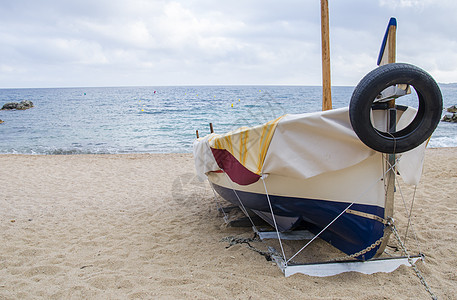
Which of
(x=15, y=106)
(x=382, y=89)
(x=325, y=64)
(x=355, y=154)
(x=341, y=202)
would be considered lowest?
(x=341, y=202)

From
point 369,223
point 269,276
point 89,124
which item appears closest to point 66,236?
point 269,276

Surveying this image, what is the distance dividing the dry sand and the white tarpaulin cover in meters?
1.18

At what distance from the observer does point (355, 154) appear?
3.01 metres

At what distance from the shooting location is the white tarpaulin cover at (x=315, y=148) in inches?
117

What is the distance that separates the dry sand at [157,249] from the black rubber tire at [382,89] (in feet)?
5.07

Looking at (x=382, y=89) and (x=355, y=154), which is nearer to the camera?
(x=382, y=89)

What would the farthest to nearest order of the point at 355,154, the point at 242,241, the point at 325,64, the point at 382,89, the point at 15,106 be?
the point at 15,106
the point at 325,64
the point at 242,241
the point at 355,154
the point at 382,89

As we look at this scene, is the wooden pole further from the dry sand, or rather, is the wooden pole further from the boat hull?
the dry sand

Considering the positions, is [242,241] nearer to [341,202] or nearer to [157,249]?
[157,249]

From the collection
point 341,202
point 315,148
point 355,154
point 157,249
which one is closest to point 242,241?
point 157,249

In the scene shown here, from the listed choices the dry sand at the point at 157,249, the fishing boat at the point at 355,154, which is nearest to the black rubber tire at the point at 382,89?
the fishing boat at the point at 355,154

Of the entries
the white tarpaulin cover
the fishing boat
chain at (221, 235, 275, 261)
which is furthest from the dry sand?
the white tarpaulin cover

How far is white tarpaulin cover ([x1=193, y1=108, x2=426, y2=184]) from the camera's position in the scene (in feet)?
9.77

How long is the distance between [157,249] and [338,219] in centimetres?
250
